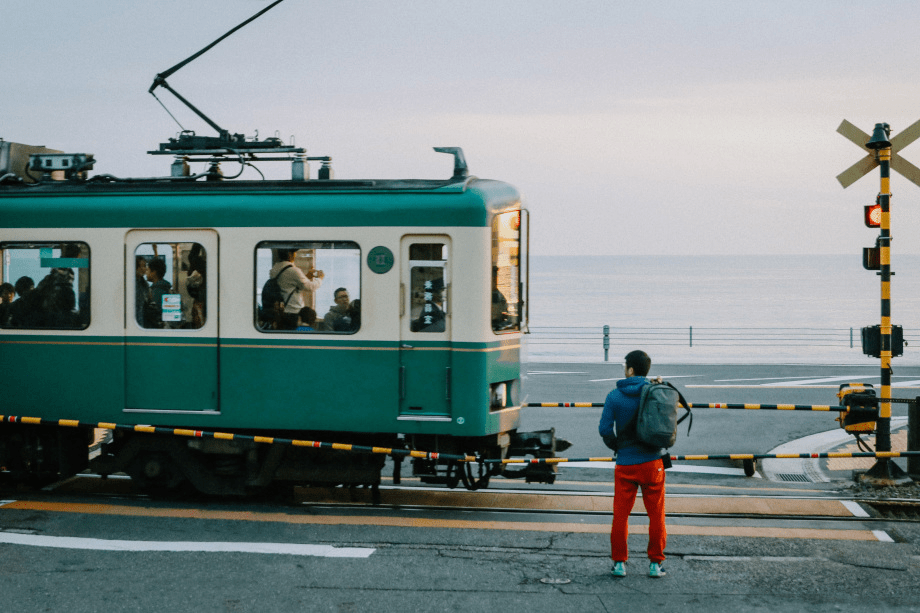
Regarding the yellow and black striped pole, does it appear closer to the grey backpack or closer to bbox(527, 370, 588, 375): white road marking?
the grey backpack

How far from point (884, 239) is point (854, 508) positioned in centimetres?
316

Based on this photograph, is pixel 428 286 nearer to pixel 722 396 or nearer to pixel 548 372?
pixel 722 396

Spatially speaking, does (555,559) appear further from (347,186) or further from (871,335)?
(871,335)

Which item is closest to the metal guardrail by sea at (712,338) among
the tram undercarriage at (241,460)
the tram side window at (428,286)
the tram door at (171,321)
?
the tram undercarriage at (241,460)

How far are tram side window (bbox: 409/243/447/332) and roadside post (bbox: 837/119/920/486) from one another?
4.98 m

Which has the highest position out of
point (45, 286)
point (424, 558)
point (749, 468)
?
point (45, 286)

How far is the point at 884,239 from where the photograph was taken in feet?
35.0

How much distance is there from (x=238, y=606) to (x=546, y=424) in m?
9.17

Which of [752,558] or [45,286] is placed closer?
[752,558]

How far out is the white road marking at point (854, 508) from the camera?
8914mm

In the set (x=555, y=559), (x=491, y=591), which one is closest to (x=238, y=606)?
(x=491, y=591)

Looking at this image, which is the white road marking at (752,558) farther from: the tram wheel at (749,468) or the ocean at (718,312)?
the ocean at (718,312)

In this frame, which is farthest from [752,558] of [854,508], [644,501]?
[854,508]

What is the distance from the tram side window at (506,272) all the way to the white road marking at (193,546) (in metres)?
2.43
